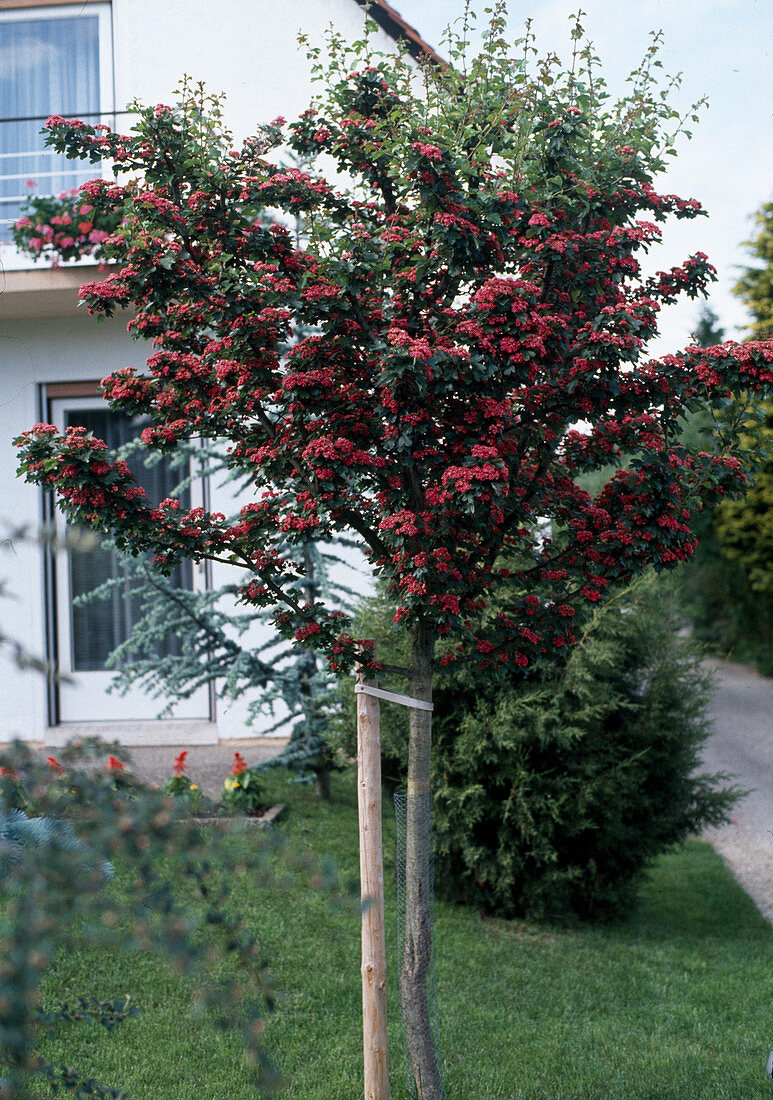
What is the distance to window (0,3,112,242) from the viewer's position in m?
7.47

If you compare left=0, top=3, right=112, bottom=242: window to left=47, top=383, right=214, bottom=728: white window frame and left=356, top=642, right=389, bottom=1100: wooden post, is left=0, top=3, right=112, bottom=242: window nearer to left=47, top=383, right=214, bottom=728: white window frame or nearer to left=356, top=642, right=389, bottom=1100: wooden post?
left=47, top=383, right=214, bottom=728: white window frame

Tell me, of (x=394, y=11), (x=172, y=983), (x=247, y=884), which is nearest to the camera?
(x=172, y=983)

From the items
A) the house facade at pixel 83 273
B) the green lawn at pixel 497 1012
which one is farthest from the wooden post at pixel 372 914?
the house facade at pixel 83 273

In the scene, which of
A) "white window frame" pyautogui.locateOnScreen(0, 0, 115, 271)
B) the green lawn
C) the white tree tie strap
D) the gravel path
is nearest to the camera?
the white tree tie strap

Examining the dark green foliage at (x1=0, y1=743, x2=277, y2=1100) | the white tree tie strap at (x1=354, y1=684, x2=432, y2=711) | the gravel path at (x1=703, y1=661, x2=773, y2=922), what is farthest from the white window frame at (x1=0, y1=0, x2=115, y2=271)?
the dark green foliage at (x1=0, y1=743, x2=277, y2=1100)

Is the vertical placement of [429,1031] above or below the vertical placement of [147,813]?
below

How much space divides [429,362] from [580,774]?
123 inches

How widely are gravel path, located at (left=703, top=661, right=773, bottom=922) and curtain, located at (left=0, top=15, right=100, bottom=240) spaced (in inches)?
258

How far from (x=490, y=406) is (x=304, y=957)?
2842mm

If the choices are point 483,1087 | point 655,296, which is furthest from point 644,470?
point 483,1087

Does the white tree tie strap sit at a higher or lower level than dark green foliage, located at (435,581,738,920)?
higher

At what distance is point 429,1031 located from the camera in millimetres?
2986

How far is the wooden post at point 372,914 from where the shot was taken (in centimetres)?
292

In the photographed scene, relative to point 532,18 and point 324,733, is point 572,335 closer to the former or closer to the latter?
point 532,18
